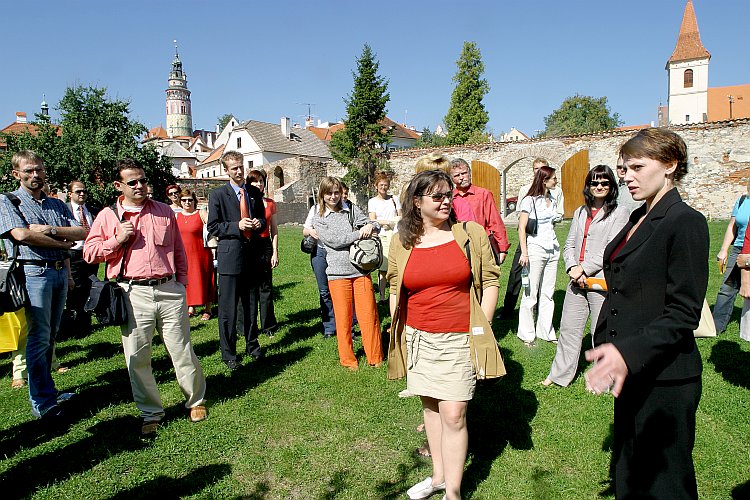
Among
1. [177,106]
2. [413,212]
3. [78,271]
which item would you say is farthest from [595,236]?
[177,106]

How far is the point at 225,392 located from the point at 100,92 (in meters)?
30.7

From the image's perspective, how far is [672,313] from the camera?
1.91 meters

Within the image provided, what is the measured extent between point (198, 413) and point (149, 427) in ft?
1.30

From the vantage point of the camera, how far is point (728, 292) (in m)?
5.57

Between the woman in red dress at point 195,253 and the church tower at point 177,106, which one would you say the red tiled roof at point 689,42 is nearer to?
the woman in red dress at point 195,253

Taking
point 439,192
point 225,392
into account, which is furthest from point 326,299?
point 439,192

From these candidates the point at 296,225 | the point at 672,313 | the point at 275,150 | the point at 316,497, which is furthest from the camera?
the point at 275,150

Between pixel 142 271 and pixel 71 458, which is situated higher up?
pixel 142 271

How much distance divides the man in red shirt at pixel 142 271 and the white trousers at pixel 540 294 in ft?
12.3

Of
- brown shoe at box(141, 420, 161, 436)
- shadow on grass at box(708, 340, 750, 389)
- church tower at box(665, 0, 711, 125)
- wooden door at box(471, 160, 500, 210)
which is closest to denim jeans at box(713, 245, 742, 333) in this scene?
shadow on grass at box(708, 340, 750, 389)

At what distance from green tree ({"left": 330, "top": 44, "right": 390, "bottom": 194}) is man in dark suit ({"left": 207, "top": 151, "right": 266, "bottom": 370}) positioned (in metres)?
26.8

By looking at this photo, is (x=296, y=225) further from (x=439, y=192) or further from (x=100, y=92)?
(x=439, y=192)

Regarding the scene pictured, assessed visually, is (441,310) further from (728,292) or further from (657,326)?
(728,292)

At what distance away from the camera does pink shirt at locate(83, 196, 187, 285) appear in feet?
12.6
